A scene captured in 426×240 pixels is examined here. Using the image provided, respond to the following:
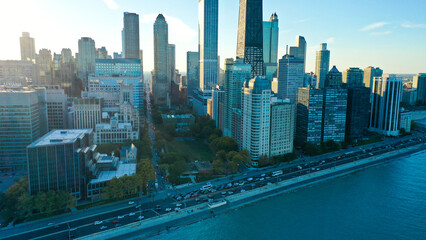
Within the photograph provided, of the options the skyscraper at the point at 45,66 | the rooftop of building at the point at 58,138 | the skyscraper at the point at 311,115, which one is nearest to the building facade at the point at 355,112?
the skyscraper at the point at 311,115

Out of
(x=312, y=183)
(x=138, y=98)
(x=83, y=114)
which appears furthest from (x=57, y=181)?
(x=138, y=98)

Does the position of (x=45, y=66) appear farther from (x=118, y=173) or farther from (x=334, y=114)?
(x=334, y=114)

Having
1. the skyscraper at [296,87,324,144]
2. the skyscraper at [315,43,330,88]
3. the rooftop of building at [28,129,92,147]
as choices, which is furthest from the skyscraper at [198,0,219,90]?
the rooftop of building at [28,129,92,147]

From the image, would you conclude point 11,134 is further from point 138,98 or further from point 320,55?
point 320,55

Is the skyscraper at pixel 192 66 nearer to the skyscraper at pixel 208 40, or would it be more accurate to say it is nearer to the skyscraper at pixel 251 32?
the skyscraper at pixel 208 40

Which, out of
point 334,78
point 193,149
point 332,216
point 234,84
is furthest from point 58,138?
point 334,78
